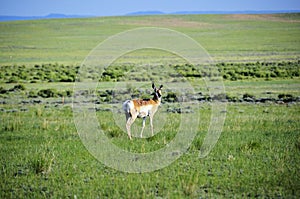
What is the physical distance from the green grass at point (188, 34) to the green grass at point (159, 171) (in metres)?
55.4

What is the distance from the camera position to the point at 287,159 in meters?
10.1

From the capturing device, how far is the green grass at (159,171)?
823cm

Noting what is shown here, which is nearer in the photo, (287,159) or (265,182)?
(265,182)

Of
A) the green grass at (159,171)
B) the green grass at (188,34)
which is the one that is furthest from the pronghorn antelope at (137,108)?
the green grass at (188,34)

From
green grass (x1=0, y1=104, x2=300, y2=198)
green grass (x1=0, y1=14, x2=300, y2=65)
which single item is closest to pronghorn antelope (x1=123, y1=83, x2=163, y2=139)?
green grass (x1=0, y1=104, x2=300, y2=198)

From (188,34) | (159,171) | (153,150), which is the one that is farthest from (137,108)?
(188,34)

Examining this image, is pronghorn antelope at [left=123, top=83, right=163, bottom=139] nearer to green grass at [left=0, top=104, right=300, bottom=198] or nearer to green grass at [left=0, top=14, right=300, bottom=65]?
green grass at [left=0, top=104, right=300, bottom=198]

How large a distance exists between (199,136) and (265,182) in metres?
4.48

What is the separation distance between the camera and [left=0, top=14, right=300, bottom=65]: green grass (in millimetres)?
79394

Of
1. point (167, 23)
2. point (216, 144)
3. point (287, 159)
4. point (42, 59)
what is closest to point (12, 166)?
point (216, 144)

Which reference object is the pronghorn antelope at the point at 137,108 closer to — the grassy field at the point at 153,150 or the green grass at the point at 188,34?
the grassy field at the point at 153,150

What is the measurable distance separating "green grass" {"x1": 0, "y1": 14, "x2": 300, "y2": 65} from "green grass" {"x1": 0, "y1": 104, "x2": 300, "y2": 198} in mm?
55439

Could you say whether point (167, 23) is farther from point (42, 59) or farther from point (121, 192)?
point (121, 192)

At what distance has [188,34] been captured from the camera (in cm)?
11419
